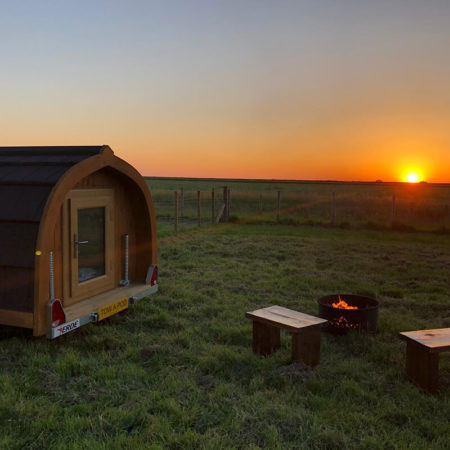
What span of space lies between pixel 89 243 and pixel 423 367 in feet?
15.3

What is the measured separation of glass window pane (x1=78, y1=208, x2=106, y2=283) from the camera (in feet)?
21.2

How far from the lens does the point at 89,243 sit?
263 inches

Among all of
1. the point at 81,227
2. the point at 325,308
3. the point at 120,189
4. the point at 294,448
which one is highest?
the point at 120,189

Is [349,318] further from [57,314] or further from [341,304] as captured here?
[57,314]

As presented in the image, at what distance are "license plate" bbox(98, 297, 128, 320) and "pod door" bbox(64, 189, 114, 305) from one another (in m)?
0.43

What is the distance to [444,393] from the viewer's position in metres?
4.81

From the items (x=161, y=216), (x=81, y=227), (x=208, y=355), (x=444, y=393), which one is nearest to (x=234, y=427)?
(x=208, y=355)

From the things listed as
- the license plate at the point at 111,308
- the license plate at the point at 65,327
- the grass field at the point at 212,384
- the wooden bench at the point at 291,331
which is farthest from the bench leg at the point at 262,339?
the license plate at the point at 65,327

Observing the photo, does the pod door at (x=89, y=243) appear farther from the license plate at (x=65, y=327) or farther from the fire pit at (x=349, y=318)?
the fire pit at (x=349, y=318)

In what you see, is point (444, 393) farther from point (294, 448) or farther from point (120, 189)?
point (120, 189)

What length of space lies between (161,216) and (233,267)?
15807 millimetres

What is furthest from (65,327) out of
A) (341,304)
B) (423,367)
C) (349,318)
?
(423,367)

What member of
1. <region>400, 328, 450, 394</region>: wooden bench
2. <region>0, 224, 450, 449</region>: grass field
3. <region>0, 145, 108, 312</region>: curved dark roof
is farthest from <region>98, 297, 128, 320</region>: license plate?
<region>400, 328, 450, 394</region>: wooden bench

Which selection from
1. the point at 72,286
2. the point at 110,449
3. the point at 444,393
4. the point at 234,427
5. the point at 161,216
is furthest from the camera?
the point at 161,216
